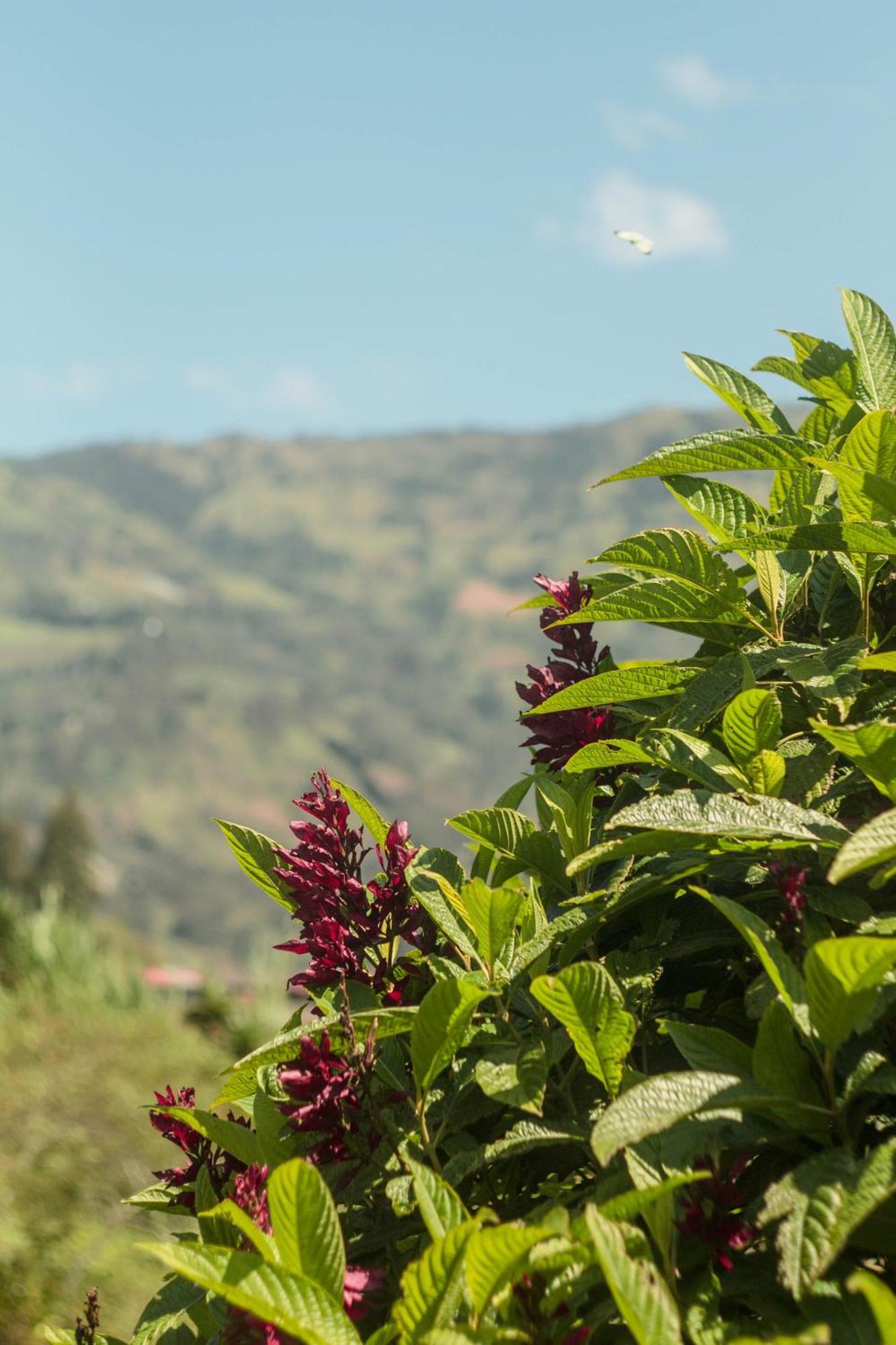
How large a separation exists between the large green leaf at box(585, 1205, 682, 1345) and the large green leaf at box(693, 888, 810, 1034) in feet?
0.61

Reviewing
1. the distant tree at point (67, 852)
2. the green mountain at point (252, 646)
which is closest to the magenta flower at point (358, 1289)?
the distant tree at point (67, 852)

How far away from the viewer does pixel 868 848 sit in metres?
0.78

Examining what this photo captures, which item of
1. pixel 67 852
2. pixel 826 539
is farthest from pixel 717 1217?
pixel 67 852

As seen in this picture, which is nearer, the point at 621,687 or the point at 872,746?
the point at 872,746

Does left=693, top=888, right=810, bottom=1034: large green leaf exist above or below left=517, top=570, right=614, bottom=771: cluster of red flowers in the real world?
below

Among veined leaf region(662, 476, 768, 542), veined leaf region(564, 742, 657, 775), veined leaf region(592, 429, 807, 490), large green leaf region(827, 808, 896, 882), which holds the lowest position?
large green leaf region(827, 808, 896, 882)

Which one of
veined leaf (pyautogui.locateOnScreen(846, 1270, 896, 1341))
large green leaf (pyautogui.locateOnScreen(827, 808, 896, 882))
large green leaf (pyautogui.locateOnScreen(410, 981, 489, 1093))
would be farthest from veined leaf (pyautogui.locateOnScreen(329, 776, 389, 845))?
veined leaf (pyautogui.locateOnScreen(846, 1270, 896, 1341))

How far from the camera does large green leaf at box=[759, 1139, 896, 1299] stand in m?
0.70

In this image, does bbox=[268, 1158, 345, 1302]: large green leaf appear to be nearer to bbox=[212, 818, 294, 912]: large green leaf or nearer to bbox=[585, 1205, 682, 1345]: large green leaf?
bbox=[585, 1205, 682, 1345]: large green leaf

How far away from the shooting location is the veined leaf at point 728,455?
1.17 meters

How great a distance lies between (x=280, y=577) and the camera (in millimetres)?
179250

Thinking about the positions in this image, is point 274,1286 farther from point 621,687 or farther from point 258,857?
point 621,687

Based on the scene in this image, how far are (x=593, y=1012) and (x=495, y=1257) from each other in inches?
7.2

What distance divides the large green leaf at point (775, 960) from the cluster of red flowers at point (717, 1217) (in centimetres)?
12
